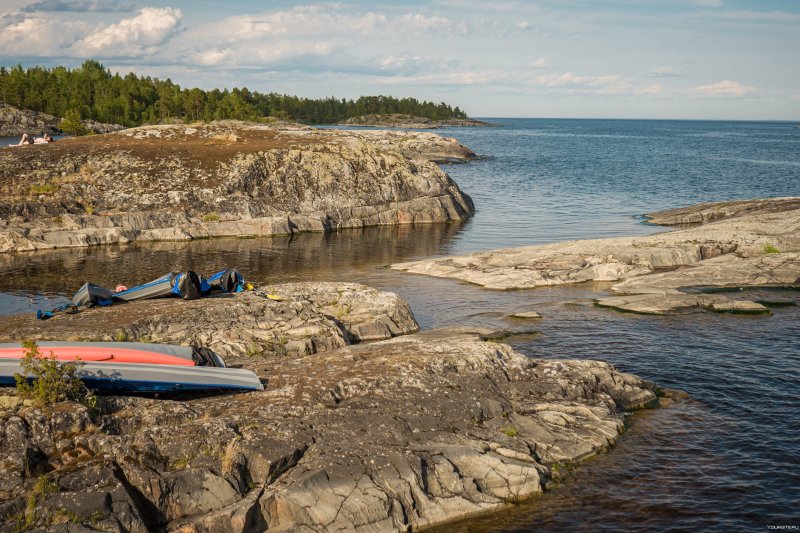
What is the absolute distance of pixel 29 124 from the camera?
15525 cm

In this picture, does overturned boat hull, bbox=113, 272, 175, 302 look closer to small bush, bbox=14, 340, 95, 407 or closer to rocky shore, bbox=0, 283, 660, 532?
rocky shore, bbox=0, 283, 660, 532

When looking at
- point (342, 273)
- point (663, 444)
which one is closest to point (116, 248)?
point (342, 273)

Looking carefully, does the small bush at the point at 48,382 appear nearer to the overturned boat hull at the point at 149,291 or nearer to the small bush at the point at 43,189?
the overturned boat hull at the point at 149,291

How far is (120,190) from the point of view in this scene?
5731 cm

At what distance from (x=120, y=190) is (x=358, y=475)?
48.1 metres

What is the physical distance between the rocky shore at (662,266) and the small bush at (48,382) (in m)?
26.6

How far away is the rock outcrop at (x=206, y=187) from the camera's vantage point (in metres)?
53.5

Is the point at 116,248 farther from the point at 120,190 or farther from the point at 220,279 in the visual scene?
the point at 220,279

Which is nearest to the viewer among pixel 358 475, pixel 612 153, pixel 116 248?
pixel 358 475

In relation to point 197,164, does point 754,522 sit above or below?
below

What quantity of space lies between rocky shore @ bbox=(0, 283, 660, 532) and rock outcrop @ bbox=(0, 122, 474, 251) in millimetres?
30696

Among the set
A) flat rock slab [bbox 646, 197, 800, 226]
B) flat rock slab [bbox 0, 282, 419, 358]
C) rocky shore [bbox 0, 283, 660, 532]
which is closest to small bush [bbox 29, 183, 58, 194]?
flat rock slab [bbox 0, 282, 419, 358]

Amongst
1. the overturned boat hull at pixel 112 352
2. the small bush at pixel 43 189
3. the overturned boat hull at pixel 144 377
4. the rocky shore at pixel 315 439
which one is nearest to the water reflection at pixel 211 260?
the small bush at pixel 43 189

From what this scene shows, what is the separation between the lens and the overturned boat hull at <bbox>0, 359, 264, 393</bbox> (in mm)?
17844
